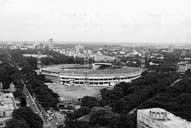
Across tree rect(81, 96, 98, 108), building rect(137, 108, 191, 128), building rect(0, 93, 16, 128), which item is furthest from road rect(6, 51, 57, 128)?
building rect(137, 108, 191, 128)

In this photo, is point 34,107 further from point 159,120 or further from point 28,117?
point 159,120

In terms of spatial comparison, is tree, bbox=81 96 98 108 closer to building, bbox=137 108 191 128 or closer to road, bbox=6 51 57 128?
road, bbox=6 51 57 128

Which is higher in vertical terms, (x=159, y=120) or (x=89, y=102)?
(x=159, y=120)

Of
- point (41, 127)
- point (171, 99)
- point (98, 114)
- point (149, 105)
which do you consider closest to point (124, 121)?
point (98, 114)

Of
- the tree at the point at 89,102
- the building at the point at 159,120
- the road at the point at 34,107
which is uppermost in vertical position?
the building at the point at 159,120

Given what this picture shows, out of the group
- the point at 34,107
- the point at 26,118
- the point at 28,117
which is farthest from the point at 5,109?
the point at 26,118

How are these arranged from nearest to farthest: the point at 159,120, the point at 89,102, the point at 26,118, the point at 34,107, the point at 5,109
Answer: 1. the point at 159,120
2. the point at 26,118
3. the point at 5,109
4. the point at 89,102
5. the point at 34,107

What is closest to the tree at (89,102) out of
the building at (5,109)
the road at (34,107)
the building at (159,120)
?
the road at (34,107)


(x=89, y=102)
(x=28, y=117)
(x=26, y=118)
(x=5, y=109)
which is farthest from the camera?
(x=89, y=102)

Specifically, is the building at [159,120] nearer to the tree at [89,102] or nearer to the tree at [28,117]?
the tree at [28,117]
